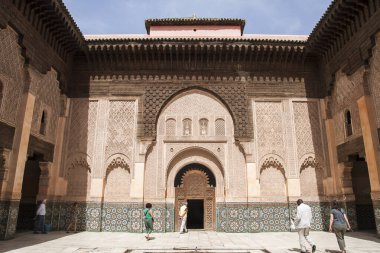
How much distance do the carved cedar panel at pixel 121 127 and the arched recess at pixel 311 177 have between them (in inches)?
201

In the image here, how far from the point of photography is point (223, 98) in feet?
30.8

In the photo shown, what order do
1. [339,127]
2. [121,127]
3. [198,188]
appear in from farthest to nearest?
[121,127] → [198,188] → [339,127]

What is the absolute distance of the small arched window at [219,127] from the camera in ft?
30.1

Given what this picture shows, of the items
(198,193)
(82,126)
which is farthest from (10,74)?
(198,193)

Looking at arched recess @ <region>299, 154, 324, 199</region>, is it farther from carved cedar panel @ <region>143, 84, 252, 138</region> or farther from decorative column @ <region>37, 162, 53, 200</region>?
decorative column @ <region>37, 162, 53, 200</region>

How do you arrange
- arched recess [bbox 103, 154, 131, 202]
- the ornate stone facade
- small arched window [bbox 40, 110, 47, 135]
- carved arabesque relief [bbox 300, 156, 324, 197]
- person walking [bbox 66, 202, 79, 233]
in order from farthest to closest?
carved arabesque relief [bbox 300, 156, 324, 197] < arched recess [bbox 103, 154, 131, 202] < the ornate stone facade < person walking [bbox 66, 202, 79, 233] < small arched window [bbox 40, 110, 47, 135]

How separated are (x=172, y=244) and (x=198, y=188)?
284cm

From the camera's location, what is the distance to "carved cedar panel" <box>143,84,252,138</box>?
29.8ft

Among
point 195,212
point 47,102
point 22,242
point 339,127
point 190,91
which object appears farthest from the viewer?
point 195,212

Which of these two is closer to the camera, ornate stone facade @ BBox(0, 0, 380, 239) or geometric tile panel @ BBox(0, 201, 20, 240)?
geometric tile panel @ BBox(0, 201, 20, 240)

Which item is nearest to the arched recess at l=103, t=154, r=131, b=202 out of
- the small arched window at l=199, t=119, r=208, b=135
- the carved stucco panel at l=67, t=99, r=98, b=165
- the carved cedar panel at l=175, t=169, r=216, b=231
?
the carved stucco panel at l=67, t=99, r=98, b=165

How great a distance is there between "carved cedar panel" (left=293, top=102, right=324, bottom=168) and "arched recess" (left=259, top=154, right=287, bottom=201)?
694mm

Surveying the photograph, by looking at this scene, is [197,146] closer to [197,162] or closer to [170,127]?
[197,162]

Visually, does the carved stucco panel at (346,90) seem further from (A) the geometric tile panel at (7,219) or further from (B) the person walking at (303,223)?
(A) the geometric tile panel at (7,219)
